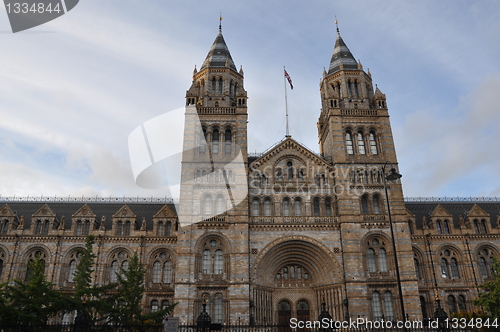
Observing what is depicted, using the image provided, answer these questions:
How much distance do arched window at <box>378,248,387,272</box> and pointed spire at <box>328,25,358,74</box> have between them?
2185 cm

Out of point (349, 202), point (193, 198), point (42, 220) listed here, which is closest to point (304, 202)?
point (349, 202)

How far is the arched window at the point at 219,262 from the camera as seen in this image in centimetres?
3753

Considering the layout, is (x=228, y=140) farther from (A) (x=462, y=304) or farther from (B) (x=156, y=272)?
(A) (x=462, y=304)

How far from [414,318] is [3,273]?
42.2 metres

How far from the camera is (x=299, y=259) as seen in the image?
39.7m

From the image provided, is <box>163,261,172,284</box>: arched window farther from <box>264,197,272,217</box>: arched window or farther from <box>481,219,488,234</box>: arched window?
<box>481,219,488,234</box>: arched window

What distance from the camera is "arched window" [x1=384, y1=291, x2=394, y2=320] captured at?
119 feet

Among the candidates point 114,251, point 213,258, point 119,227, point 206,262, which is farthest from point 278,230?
point 119,227

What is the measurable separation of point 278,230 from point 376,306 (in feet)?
37.9

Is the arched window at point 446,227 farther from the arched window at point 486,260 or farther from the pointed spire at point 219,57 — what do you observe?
the pointed spire at point 219,57

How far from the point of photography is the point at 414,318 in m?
35.5

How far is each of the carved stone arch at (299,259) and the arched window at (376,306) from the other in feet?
12.3

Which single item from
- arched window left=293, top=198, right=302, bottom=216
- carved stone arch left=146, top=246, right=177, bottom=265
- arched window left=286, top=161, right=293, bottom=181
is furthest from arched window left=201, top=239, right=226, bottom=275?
arched window left=286, top=161, right=293, bottom=181

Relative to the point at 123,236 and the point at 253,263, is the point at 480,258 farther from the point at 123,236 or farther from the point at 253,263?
the point at 123,236
